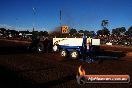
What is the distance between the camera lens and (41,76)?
41.6 ft

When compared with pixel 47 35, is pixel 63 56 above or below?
below

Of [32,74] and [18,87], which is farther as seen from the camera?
[32,74]

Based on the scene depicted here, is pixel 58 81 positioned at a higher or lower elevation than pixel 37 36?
lower

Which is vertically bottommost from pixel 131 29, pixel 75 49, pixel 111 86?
pixel 111 86

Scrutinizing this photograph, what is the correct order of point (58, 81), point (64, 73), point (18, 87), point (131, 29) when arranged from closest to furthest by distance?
point (18, 87), point (58, 81), point (64, 73), point (131, 29)

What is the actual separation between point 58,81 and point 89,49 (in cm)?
925

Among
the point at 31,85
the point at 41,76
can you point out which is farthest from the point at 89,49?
the point at 31,85

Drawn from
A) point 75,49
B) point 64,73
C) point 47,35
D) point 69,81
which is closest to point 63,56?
point 75,49

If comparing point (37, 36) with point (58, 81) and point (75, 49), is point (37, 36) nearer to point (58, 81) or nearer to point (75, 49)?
point (75, 49)

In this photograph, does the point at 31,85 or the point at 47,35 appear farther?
the point at 47,35

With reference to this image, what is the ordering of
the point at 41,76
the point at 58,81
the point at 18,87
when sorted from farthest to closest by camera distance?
the point at 41,76 → the point at 58,81 → the point at 18,87

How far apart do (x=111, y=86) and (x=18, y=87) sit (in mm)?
3991

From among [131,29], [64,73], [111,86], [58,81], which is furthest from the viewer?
[131,29]

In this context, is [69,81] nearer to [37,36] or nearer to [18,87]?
[18,87]
